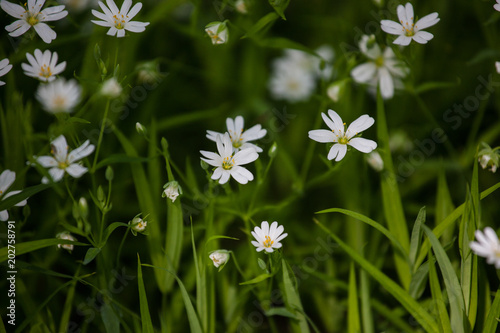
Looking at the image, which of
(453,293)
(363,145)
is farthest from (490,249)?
(363,145)

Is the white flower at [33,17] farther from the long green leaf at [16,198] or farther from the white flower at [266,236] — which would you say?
the white flower at [266,236]

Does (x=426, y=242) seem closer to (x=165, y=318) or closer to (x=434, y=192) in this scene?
(x=434, y=192)

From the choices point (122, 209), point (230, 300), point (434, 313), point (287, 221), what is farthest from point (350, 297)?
point (122, 209)

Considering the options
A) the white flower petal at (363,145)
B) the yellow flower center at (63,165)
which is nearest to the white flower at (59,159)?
the yellow flower center at (63,165)

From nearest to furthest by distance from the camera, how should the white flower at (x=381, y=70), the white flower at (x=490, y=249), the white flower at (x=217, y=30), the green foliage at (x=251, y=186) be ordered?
the white flower at (x=490, y=249), the green foliage at (x=251, y=186), the white flower at (x=217, y=30), the white flower at (x=381, y=70)

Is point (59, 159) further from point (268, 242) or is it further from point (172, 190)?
point (268, 242)

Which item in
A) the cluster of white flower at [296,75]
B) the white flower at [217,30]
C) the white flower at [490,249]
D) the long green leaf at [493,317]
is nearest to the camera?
the white flower at [490,249]
